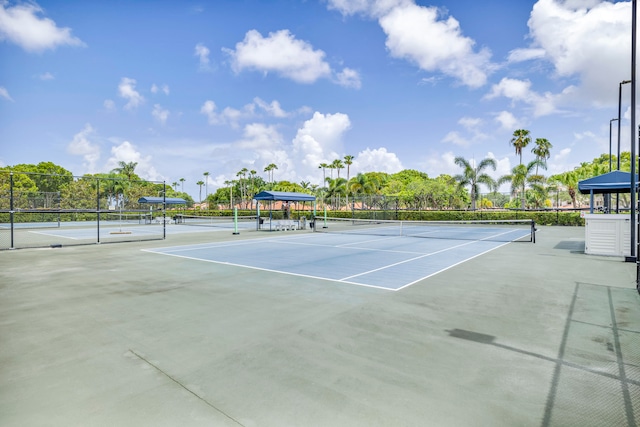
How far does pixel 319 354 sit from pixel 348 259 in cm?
809

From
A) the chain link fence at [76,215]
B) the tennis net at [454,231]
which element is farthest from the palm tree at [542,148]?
the chain link fence at [76,215]

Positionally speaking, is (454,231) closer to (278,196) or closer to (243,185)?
(278,196)

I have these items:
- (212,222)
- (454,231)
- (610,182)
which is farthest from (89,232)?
(610,182)

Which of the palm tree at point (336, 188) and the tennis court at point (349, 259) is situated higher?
the palm tree at point (336, 188)

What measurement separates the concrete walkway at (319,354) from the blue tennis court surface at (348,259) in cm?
134

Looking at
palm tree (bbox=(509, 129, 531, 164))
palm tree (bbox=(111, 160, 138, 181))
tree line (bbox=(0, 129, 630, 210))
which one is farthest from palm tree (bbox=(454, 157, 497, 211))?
palm tree (bbox=(111, 160, 138, 181))

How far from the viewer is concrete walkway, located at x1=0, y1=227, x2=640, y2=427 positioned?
3.19 metres

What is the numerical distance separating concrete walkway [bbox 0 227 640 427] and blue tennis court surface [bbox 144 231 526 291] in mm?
1337

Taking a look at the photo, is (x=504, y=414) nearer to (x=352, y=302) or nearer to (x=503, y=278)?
(x=352, y=302)

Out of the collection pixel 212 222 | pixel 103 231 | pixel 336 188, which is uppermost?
pixel 336 188

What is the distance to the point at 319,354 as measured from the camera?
14.5ft

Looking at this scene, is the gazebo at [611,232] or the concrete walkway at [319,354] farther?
the gazebo at [611,232]

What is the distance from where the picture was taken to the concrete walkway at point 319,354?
3193 mm

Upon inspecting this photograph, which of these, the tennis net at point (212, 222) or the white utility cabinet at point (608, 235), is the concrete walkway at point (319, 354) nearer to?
the white utility cabinet at point (608, 235)
